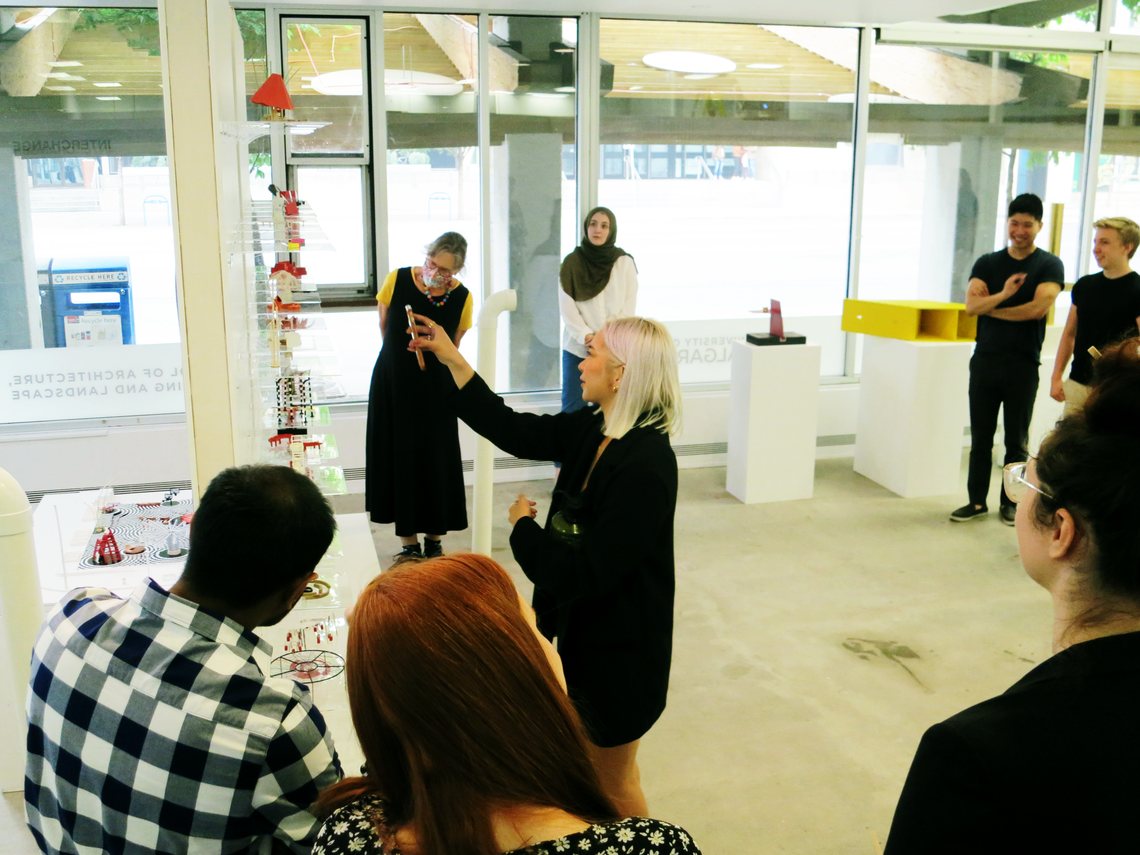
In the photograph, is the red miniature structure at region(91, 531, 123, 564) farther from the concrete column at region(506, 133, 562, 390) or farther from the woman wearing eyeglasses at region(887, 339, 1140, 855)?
the concrete column at region(506, 133, 562, 390)

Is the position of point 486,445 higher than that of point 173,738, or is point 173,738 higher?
point 173,738

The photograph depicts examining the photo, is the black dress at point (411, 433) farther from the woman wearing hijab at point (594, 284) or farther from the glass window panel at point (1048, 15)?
the glass window panel at point (1048, 15)

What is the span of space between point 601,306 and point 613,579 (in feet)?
13.0

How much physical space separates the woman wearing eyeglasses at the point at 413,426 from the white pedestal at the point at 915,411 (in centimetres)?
289

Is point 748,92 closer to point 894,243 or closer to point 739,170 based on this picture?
point 739,170

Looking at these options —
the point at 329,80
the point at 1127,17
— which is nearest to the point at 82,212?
the point at 329,80

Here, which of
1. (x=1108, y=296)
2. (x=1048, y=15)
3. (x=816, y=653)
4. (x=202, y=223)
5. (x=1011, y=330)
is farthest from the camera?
(x=1048, y=15)

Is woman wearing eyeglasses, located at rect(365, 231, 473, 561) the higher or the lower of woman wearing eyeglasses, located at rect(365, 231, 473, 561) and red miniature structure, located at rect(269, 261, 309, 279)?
the lower

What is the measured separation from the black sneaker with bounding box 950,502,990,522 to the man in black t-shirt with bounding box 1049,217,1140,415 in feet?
2.88

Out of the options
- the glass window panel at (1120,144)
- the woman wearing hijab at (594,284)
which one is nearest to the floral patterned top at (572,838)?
the woman wearing hijab at (594,284)

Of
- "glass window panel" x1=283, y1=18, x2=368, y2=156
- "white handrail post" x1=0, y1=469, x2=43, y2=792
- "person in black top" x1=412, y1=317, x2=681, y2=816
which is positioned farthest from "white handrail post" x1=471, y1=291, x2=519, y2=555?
"glass window panel" x1=283, y1=18, x2=368, y2=156

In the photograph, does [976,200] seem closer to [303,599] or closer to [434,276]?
[434,276]

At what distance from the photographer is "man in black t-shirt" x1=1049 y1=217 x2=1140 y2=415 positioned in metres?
4.83

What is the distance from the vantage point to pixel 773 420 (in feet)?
19.3
